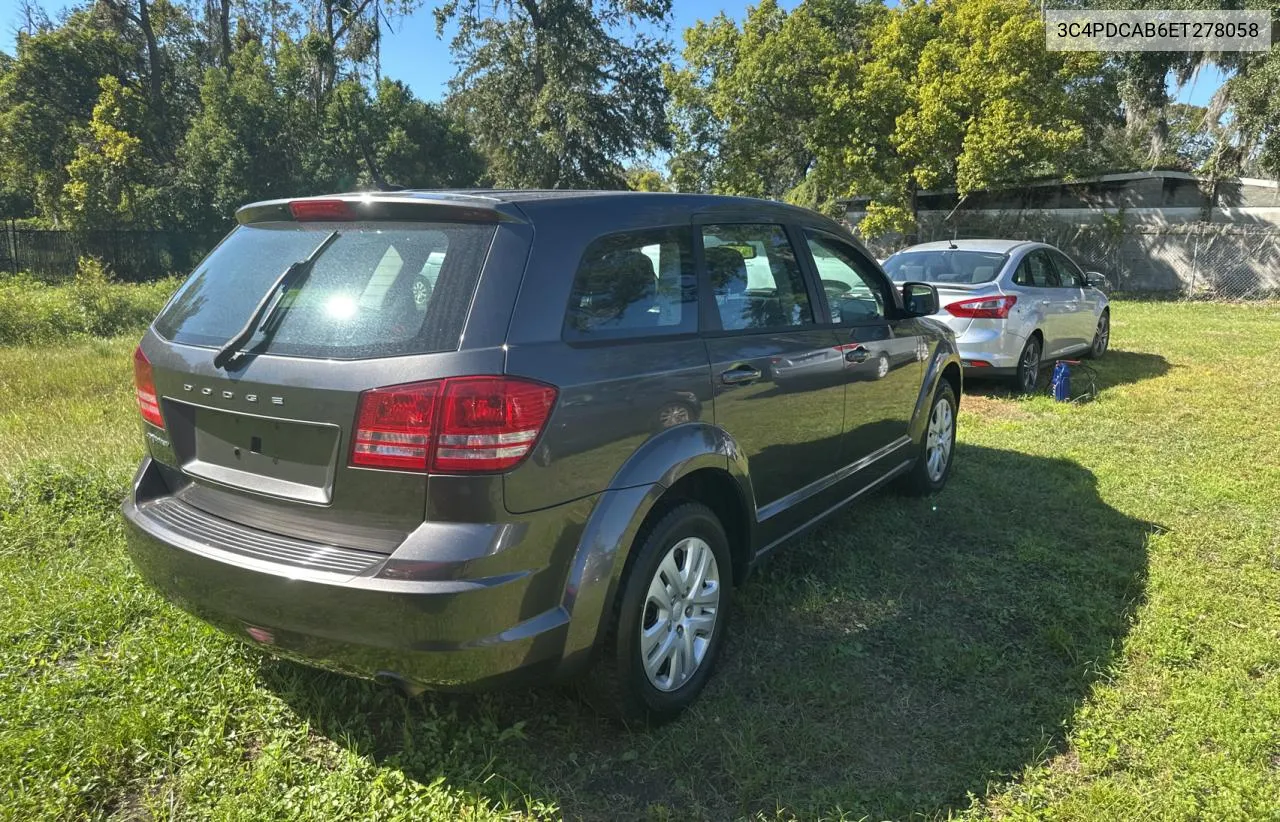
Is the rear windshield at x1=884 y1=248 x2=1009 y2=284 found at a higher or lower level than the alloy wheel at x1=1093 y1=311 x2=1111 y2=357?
higher

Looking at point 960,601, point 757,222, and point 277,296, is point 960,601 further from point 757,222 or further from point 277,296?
point 277,296

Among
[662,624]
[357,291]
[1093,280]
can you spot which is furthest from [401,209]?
[1093,280]

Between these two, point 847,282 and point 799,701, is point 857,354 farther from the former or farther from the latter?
point 799,701

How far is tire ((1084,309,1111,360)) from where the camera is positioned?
A: 10133 mm

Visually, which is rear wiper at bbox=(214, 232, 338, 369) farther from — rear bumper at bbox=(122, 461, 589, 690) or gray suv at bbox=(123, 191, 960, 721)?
rear bumper at bbox=(122, 461, 589, 690)

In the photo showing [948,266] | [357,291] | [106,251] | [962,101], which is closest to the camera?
[357,291]

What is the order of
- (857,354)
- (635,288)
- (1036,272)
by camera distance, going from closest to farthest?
(635,288) < (857,354) < (1036,272)

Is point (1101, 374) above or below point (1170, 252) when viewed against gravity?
below

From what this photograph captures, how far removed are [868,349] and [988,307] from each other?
14.5 feet

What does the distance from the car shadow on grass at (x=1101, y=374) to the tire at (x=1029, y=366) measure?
0.12 metres

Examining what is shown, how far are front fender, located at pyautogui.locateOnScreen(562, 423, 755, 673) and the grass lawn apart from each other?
0.53 m

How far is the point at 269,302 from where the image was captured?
2447mm

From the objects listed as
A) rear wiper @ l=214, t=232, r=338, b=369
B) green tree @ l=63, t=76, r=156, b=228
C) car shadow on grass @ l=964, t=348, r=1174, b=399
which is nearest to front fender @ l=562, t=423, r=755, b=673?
rear wiper @ l=214, t=232, r=338, b=369

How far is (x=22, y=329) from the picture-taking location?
1078 cm
